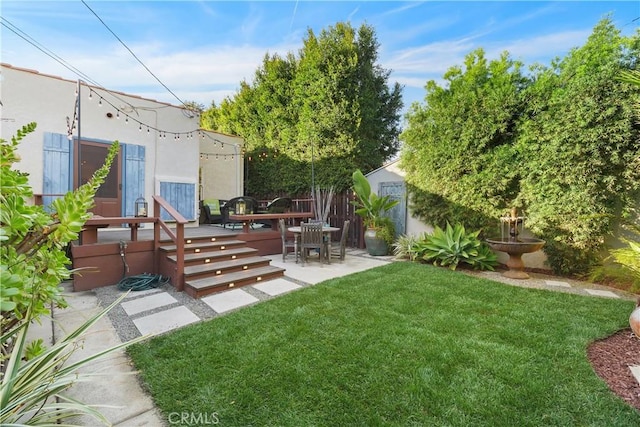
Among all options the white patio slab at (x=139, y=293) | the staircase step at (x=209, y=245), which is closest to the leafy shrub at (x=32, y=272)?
the white patio slab at (x=139, y=293)

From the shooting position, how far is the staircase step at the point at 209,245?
4.96 metres

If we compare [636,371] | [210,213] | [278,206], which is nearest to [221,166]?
[210,213]

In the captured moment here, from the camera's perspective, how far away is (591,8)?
4.75m

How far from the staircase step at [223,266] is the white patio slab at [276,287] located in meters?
0.55

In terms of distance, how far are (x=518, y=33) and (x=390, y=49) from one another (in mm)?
4973

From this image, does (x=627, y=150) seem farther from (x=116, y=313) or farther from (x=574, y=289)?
(x=116, y=313)

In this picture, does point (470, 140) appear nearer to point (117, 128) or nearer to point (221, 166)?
point (221, 166)

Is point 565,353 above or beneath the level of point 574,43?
beneath

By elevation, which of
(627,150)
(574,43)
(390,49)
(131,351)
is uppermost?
(390,49)

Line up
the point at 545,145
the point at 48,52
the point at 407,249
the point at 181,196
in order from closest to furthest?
the point at 545,145 → the point at 48,52 → the point at 407,249 → the point at 181,196

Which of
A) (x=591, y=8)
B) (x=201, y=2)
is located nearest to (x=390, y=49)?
(x=591, y=8)

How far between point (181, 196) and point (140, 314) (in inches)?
220

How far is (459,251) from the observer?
5.66m

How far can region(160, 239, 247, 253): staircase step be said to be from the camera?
4.96 metres
